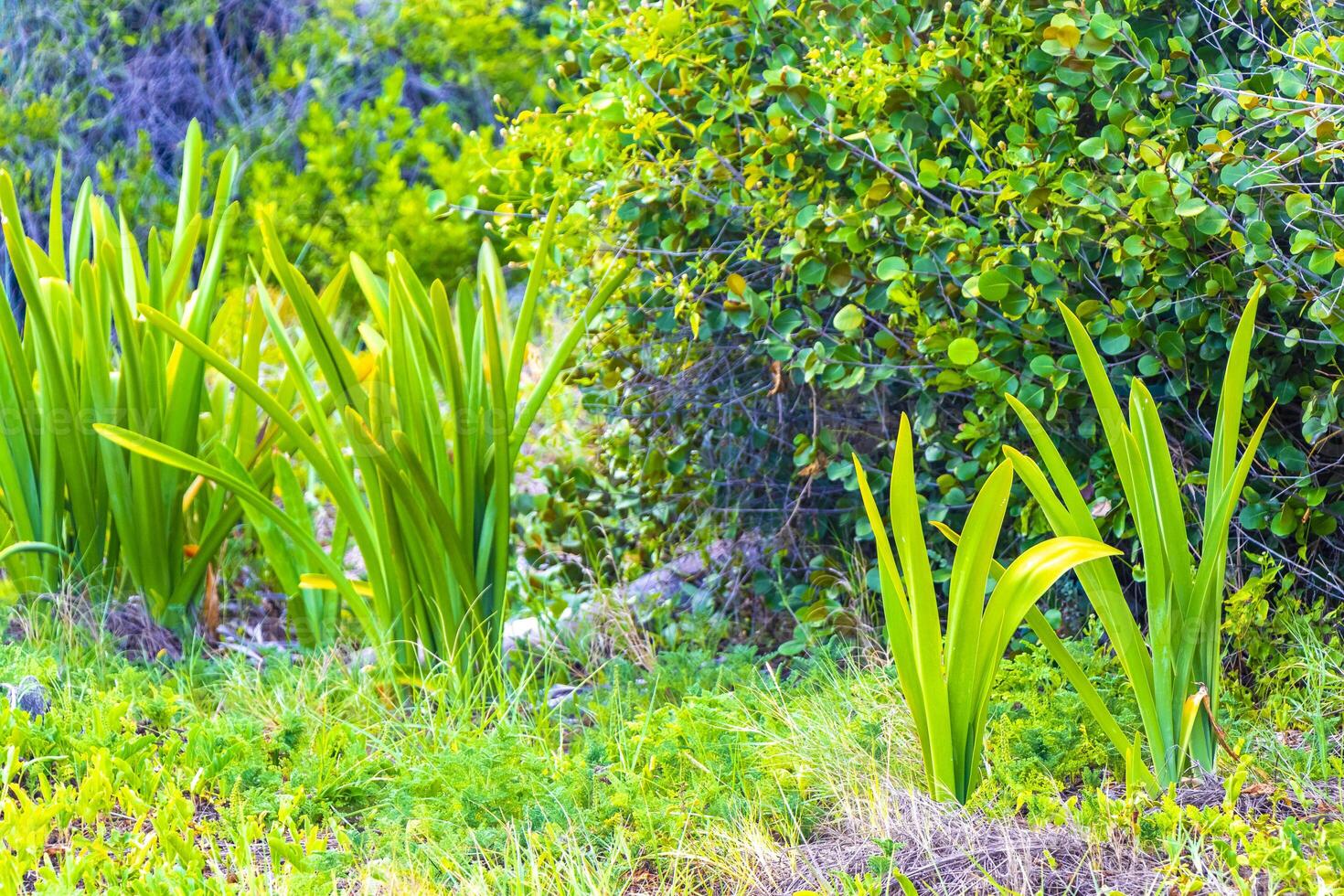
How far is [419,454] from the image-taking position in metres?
2.42

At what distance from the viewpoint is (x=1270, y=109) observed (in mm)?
1793

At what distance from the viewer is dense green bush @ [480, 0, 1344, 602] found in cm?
196

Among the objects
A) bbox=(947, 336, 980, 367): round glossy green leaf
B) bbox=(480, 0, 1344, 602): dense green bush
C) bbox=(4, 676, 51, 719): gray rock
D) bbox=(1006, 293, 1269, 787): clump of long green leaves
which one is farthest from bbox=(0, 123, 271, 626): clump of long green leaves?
bbox=(1006, 293, 1269, 787): clump of long green leaves

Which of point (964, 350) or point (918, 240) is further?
point (918, 240)

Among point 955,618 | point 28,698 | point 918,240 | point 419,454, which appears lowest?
point 28,698

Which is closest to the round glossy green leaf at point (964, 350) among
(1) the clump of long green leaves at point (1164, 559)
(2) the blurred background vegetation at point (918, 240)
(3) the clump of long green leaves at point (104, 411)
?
(2) the blurred background vegetation at point (918, 240)

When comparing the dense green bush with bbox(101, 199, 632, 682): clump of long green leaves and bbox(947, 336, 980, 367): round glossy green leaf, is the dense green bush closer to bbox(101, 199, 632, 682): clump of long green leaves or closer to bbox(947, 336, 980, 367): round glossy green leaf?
bbox(947, 336, 980, 367): round glossy green leaf

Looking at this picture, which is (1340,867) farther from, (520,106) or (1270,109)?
(520,106)

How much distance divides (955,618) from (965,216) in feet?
2.85

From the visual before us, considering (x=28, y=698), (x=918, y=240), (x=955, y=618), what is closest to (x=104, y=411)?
(x=28, y=698)

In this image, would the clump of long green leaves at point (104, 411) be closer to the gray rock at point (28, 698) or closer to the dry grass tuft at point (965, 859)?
the gray rock at point (28, 698)

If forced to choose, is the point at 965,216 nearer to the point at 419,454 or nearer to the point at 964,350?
the point at 964,350

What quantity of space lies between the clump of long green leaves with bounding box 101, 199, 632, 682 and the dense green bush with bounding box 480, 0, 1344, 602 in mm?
332

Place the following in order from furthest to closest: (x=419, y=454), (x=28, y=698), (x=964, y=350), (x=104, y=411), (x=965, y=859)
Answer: (x=104, y=411) < (x=419, y=454) < (x=28, y=698) < (x=964, y=350) < (x=965, y=859)
